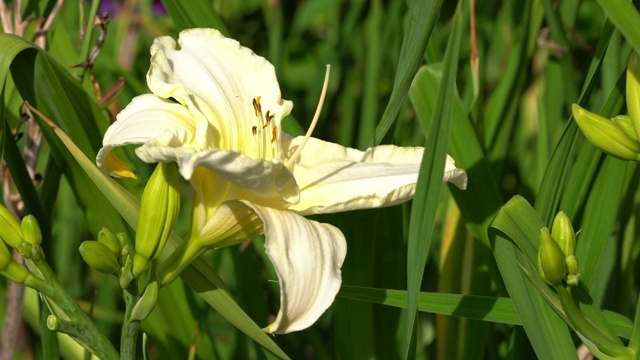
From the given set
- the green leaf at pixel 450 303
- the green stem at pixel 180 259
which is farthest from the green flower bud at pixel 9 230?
the green leaf at pixel 450 303

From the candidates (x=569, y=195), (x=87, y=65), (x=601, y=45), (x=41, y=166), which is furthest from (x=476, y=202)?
(x=41, y=166)

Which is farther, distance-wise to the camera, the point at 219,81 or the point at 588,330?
the point at 219,81

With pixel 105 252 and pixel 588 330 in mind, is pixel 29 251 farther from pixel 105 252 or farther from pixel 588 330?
pixel 588 330

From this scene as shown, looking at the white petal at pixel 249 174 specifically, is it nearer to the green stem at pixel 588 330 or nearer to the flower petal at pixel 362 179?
the flower petal at pixel 362 179

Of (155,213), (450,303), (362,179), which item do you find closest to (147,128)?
(155,213)

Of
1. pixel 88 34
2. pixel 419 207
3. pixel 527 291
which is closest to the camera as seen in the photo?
pixel 419 207
